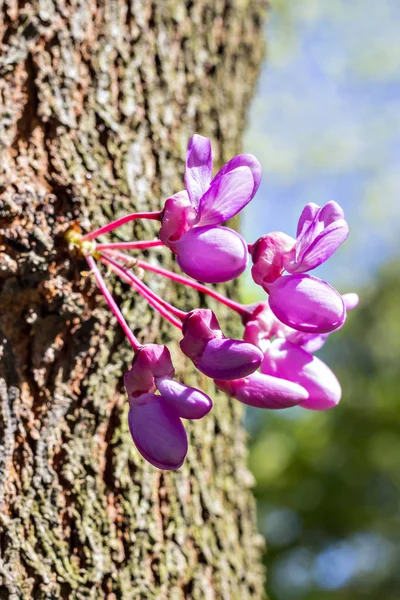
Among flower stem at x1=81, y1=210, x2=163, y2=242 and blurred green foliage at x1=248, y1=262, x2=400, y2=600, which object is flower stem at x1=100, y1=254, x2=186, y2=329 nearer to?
flower stem at x1=81, y1=210, x2=163, y2=242

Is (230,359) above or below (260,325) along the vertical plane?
below

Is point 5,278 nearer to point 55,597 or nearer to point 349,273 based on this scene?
point 55,597

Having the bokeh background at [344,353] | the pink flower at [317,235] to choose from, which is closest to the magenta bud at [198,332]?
the pink flower at [317,235]

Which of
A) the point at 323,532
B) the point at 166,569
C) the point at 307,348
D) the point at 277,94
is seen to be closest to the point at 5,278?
the point at 307,348

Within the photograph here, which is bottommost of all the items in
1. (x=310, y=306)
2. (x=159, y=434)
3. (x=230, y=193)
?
(x=159, y=434)

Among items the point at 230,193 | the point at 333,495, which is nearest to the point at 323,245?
the point at 230,193

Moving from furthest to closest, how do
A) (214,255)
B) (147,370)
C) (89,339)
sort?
(89,339) → (147,370) → (214,255)

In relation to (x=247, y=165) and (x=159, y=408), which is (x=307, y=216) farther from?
(x=159, y=408)
